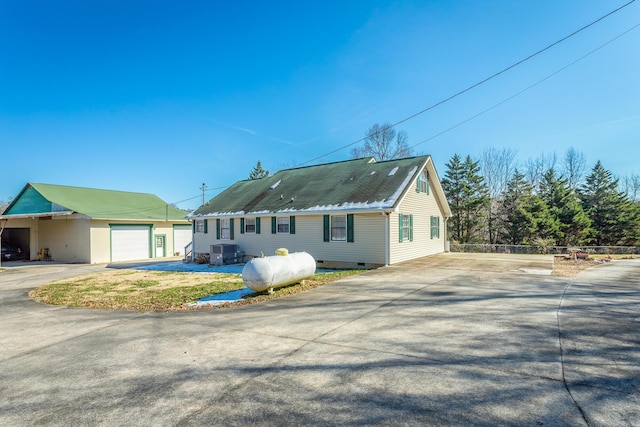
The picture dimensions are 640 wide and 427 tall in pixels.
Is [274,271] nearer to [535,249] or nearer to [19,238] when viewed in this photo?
[535,249]

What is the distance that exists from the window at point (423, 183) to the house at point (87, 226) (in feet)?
67.2

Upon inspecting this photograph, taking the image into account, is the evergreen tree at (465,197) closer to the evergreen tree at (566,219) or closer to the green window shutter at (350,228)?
the evergreen tree at (566,219)

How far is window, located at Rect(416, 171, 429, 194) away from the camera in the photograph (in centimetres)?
1878

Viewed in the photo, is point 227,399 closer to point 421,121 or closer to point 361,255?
point 361,255

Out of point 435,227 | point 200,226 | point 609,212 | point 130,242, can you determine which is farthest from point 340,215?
point 609,212

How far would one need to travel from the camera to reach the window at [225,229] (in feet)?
70.1

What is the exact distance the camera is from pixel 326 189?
62.0ft

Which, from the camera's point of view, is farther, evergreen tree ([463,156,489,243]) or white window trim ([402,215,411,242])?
evergreen tree ([463,156,489,243])

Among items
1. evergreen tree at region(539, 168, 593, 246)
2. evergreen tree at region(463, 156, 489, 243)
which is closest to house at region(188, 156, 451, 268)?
evergreen tree at region(463, 156, 489, 243)

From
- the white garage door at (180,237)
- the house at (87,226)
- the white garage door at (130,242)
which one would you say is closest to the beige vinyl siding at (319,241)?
the white garage door at (130,242)

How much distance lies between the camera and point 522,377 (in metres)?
4.09

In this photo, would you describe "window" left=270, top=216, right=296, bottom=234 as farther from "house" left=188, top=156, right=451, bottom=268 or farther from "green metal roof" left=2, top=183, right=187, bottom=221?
"green metal roof" left=2, top=183, right=187, bottom=221

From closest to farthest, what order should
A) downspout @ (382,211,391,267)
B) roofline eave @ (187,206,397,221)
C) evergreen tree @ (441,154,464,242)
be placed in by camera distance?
roofline eave @ (187,206,397,221)
downspout @ (382,211,391,267)
evergreen tree @ (441,154,464,242)

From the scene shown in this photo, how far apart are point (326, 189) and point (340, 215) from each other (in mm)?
2658
